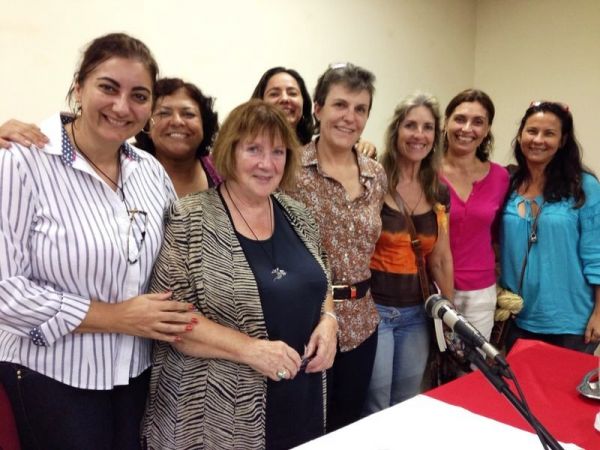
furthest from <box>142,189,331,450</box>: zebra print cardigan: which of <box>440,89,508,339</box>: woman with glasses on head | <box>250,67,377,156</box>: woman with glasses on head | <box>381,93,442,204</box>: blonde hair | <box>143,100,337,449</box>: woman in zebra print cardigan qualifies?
<box>440,89,508,339</box>: woman with glasses on head

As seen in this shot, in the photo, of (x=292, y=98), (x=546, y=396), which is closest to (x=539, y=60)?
(x=292, y=98)

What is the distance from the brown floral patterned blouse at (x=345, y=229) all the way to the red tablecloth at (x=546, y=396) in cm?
48

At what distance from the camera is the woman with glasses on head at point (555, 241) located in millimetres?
2277

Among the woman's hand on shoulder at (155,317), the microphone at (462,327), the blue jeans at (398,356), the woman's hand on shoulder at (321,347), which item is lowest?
the blue jeans at (398,356)

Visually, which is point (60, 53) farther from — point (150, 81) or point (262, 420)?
point (262, 420)

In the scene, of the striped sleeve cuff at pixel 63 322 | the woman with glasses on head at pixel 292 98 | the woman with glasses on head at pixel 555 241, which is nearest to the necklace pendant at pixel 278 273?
the striped sleeve cuff at pixel 63 322

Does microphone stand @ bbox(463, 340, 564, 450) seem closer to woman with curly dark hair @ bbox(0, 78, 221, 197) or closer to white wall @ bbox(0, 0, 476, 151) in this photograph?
woman with curly dark hair @ bbox(0, 78, 221, 197)

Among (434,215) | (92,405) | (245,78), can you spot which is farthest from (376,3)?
(92,405)

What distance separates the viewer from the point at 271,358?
134 centimetres

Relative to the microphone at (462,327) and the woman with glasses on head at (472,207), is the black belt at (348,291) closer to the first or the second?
the woman with glasses on head at (472,207)

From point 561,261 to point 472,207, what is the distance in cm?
48

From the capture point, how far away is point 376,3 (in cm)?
362

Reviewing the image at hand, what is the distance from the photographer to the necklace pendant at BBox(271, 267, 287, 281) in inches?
55.7

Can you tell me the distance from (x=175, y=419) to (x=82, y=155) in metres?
0.76
